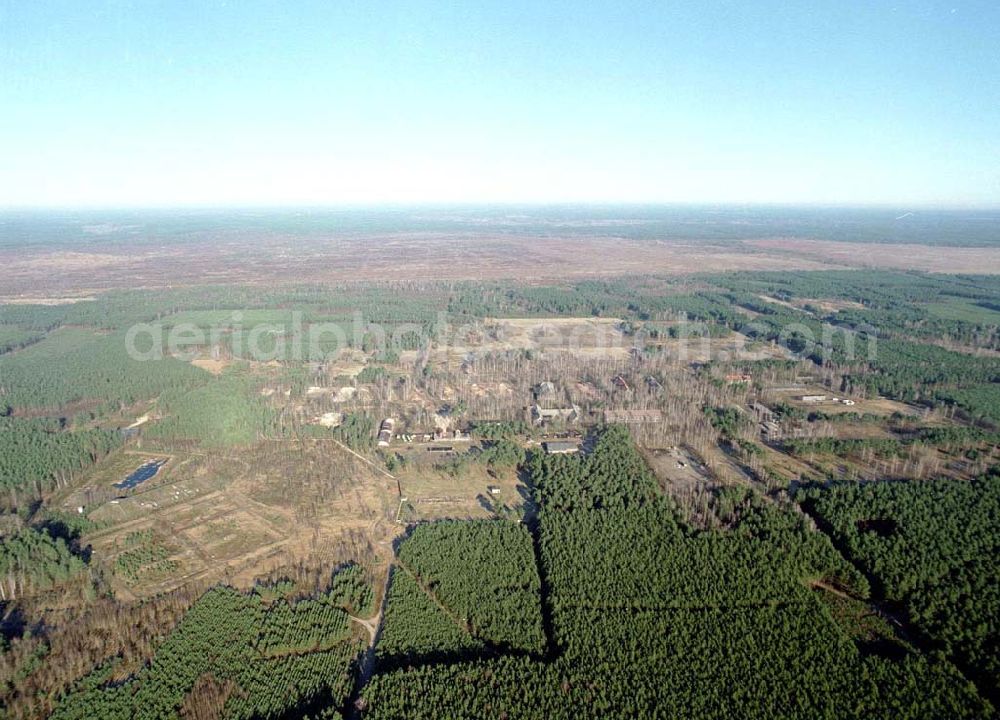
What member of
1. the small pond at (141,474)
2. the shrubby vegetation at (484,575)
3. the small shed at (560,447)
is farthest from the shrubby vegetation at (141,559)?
the small shed at (560,447)

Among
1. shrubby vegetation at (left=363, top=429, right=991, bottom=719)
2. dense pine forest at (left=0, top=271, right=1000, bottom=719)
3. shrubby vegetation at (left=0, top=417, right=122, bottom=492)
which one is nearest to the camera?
shrubby vegetation at (left=363, top=429, right=991, bottom=719)

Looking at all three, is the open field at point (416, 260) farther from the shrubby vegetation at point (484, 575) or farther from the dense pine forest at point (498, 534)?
the shrubby vegetation at point (484, 575)

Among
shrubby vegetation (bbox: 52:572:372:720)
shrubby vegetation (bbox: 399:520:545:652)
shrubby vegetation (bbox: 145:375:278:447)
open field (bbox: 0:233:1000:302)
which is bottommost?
shrubby vegetation (bbox: 52:572:372:720)

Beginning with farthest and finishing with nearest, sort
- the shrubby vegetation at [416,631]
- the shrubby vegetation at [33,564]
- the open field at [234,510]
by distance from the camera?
1. the open field at [234,510]
2. the shrubby vegetation at [33,564]
3. the shrubby vegetation at [416,631]

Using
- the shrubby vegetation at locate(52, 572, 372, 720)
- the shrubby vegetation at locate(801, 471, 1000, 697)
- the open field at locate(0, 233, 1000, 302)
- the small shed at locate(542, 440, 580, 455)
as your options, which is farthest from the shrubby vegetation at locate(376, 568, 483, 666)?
the open field at locate(0, 233, 1000, 302)

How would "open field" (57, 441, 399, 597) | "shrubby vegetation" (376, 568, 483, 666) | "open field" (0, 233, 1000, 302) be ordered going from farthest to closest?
"open field" (0, 233, 1000, 302) → "open field" (57, 441, 399, 597) → "shrubby vegetation" (376, 568, 483, 666)

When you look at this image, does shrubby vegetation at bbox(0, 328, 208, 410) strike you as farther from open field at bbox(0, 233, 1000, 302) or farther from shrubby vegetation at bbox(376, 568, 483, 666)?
open field at bbox(0, 233, 1000, 302)

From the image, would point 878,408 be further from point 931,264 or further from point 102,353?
point 931,264

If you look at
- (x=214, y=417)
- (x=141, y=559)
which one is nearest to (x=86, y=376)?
(x=214, y=417)

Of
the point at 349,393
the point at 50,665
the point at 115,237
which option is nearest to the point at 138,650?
the point at 50,665

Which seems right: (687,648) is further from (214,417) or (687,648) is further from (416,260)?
(416,260)
